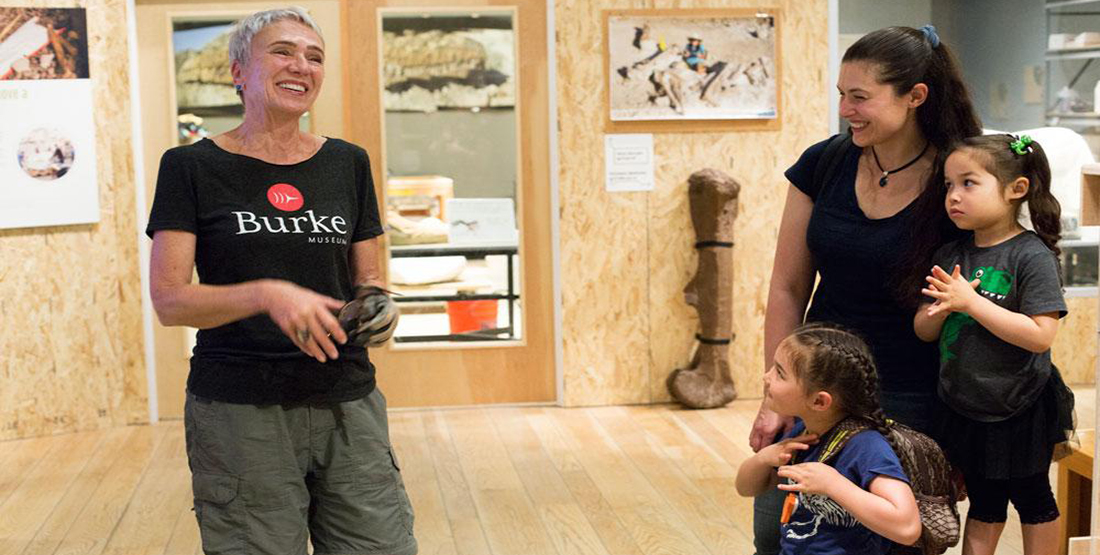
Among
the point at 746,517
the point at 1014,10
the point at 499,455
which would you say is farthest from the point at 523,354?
the point at 1014,10

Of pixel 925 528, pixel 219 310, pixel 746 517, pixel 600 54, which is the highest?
pixel 600 54

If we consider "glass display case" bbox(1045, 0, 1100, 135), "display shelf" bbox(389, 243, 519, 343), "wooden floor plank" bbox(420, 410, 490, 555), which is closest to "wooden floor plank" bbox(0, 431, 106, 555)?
"wooden floor plank" bbox(420, 410, 490, 555)

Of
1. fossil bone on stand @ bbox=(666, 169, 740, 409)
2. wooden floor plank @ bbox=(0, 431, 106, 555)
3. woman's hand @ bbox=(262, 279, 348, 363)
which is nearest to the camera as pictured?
woman's hand @ bbox=(262, 279, 348, 363)

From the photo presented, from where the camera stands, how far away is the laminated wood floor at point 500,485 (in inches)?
166

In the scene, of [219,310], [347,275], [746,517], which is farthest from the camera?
[746,517]

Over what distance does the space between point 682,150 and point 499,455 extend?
6.06ft

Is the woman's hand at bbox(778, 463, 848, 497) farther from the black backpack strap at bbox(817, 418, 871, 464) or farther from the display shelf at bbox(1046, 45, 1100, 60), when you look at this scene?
the display shelf at bbox(1046, 45, 1100, 60)

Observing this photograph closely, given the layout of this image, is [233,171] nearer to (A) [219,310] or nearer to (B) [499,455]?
(A) [219,310]

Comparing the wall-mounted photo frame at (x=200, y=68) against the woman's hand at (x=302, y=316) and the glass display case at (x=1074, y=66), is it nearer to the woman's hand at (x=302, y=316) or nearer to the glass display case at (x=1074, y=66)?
the glass display case at (x=1074, y=66)

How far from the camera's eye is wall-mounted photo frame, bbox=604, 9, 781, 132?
6.15m

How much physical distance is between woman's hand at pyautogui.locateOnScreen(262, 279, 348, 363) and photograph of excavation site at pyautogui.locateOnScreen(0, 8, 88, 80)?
160 inches

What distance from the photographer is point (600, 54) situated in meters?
6.15

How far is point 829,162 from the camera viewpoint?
2.51m

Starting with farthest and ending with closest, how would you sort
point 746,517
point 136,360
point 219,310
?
point 136,360 → point 746,517 → point 219,310
